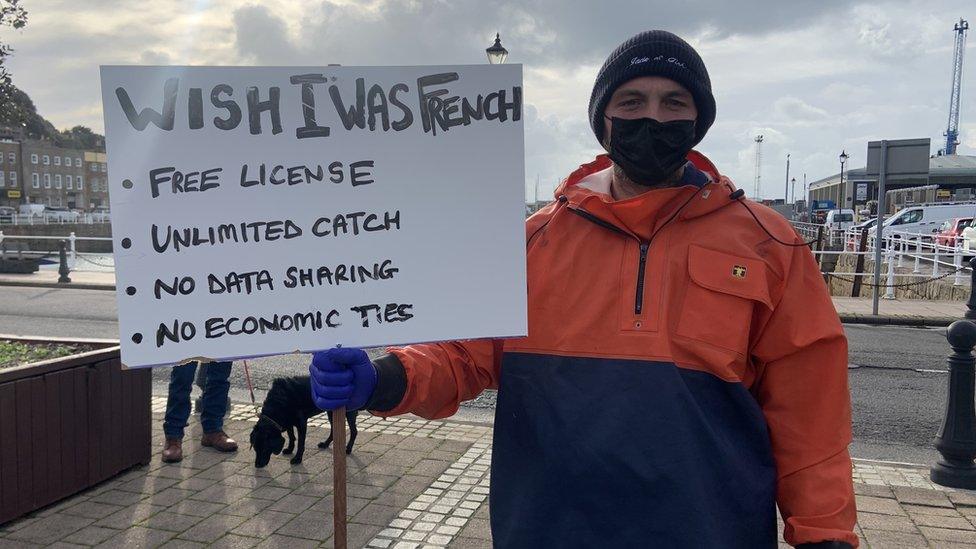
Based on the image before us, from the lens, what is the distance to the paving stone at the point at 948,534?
3.88 meters

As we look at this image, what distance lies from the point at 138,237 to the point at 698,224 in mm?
1439

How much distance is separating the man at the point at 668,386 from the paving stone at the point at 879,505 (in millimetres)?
2947

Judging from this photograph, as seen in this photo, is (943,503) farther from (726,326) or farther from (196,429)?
(196,429)

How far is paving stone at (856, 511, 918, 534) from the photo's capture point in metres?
4.00

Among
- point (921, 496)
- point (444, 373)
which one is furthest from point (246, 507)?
point (921, 496)

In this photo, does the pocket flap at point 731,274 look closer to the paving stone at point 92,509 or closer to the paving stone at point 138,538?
the paving stone at point 138,538

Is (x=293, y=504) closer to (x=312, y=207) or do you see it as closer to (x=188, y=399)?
(x=188, y=399)

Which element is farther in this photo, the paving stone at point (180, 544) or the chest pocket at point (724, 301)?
the paving stone at point (180, 544)

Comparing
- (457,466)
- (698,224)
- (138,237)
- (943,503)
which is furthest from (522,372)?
(943,503)

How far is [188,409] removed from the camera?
5055 mm

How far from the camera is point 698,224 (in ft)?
6.10

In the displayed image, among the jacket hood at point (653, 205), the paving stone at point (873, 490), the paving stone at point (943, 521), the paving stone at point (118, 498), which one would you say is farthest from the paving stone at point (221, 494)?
the paving stone at point (943, 521)

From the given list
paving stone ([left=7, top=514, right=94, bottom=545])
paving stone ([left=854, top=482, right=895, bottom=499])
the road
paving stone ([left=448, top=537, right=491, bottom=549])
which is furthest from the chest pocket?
the road

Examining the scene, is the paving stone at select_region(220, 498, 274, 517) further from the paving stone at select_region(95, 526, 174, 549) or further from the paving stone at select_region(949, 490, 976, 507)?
the paving stone at select_region(949, 490, 976, 507)
